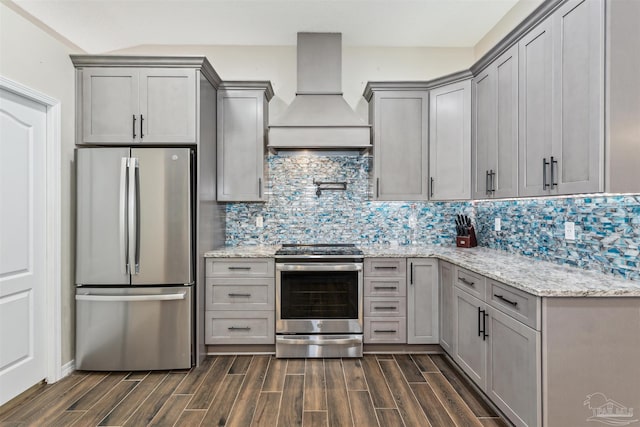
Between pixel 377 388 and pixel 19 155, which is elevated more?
pixel 19 155

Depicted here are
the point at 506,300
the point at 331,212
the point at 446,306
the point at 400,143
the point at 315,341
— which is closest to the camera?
the point at 506,300

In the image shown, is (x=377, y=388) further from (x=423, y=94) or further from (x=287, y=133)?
(x=423, y=94)

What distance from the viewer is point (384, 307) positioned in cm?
319

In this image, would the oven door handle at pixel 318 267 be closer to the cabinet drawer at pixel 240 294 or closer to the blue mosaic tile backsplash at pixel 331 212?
the cabinet drawer at pixel 240 294

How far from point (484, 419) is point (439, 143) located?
2287mm

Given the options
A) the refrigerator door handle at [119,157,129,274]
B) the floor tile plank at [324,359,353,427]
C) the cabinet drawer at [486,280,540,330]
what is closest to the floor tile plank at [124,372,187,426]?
the refrigerator door handle at [119,157,129,274]

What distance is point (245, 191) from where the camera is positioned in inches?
135

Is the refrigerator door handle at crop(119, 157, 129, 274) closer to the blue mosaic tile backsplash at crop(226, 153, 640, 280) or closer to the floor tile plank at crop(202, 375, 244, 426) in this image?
the blue mosaic tile backsplash at crop(226, 153, 640, 280)

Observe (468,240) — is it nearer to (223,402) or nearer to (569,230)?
→ (569,230)

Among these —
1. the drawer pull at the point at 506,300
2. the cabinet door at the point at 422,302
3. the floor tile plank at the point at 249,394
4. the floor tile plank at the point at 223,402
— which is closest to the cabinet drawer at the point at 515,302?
the drawer pull at the point at 506,300

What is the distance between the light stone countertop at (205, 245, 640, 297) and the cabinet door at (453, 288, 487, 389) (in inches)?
10.3

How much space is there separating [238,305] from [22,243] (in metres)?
1.63

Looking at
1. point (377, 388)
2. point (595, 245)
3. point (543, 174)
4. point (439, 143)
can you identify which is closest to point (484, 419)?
point (377, 388)

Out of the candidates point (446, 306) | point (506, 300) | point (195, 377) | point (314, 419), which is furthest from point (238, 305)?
point (506, 300)
